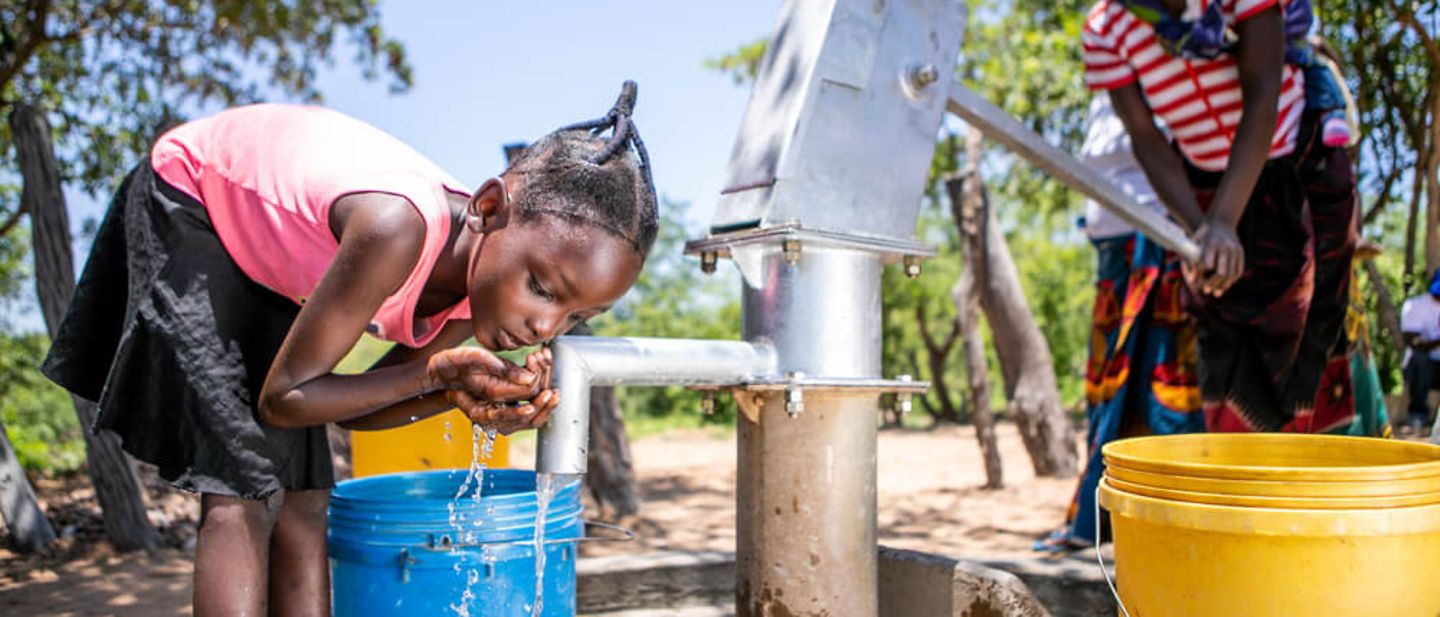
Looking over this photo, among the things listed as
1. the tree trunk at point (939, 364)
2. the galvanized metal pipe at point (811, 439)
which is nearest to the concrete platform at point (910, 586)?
the galvanized metal pipe at point (811, 439)

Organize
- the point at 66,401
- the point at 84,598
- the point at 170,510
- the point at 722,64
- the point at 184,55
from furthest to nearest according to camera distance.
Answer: the point at 722,64 → the point at 66,401 → the point at 184,55 → the point at 170,510 → the point at 84,598

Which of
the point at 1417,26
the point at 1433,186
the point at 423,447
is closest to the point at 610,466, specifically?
the point at 423,447

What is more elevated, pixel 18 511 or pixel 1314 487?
pixel 1314 487

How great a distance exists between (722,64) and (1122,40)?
403 inches

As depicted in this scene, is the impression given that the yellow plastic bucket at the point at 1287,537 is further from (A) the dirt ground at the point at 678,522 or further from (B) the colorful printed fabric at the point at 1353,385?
(A) the dirt ground at the point at 678,522

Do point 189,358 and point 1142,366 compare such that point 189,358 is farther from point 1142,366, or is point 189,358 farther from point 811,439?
point 1142,366

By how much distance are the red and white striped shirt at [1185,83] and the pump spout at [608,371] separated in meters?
1.50

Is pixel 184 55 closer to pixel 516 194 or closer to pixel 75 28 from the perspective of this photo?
pixel 75 28

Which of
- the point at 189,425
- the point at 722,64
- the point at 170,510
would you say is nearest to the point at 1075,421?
the point at 722,64

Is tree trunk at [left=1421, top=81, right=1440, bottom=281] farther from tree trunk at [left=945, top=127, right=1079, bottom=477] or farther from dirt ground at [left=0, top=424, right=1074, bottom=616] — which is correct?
dirt ground at [left=0, top=424, right=1074, bottom=616]

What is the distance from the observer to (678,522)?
5.11 meters

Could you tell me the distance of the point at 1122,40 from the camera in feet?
9.19

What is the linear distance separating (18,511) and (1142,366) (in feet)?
12.4

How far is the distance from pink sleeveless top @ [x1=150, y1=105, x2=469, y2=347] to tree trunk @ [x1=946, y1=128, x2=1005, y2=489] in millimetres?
4334
